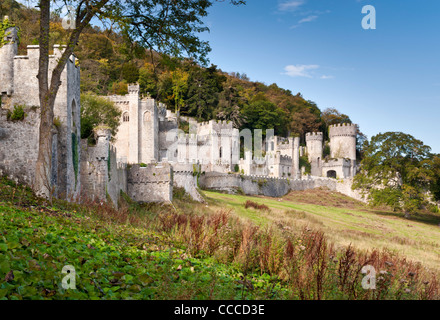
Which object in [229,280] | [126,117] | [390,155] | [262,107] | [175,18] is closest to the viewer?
[229,280]

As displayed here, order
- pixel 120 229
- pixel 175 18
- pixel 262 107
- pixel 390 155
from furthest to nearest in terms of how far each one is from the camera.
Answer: pixel 262 107 → pixel 390 155 → pixel 175 18 → pixel 120 229

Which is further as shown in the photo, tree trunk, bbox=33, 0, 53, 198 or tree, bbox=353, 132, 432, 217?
tree, bbox=353, 132, 432, 217

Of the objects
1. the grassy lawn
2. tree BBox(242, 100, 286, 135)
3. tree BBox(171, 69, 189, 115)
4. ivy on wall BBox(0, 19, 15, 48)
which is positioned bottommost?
the grassy lawn

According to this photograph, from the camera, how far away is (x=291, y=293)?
20.7 ft

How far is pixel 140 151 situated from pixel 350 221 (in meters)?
29.3

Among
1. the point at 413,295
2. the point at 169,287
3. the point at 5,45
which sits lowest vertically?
the point at 413,295

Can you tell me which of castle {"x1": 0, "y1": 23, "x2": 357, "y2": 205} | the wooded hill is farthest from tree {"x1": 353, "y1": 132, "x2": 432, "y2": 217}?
the wooded hill

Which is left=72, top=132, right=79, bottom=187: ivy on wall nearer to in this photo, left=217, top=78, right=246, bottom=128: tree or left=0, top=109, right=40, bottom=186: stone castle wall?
left=0, top=109, right=40, bottom=186: stone castle wall

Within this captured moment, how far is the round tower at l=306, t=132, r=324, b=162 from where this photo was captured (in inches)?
2790

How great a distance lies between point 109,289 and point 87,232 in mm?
3230

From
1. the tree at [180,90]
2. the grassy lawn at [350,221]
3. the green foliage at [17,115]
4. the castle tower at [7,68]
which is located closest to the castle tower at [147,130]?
the tree at [180,90]

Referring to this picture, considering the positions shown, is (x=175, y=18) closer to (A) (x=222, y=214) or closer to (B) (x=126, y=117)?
(A) (x=222, y=214)

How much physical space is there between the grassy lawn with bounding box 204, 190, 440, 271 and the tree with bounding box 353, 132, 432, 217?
6.85 ft
